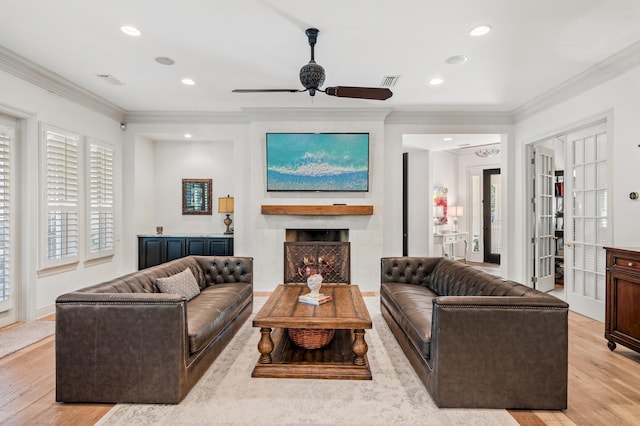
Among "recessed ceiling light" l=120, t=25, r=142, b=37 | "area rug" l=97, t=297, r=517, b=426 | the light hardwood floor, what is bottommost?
the light hardwood floor

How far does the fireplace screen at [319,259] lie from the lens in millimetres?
5570

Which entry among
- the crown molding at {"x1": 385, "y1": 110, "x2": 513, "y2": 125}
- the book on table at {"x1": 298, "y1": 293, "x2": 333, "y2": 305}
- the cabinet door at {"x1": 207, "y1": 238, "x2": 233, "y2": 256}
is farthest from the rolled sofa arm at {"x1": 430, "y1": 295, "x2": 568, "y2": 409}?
the cabinet door at {"x1": 207, "y1": 238, "x2": 233, "y2": 256}

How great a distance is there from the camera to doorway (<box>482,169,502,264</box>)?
26.6 ft

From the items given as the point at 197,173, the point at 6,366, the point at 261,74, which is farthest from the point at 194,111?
the point at 6,366

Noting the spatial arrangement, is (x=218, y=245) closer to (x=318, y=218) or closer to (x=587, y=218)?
(x=318, y=218)

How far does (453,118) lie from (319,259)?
10.4 ft

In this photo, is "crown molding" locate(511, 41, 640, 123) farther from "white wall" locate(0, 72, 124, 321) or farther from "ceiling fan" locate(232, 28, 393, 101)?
"white wall" locate(0, 72, 124, 321)

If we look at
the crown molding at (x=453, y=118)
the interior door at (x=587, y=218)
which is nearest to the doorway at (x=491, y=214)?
the crown molding at (x=453, y=118)

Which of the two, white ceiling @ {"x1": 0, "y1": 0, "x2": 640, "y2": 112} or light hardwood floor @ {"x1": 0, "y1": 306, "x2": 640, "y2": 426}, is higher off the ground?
white ceiling @ {"x1": 0, "y1": 0, "x2": 640, "y2": 112}

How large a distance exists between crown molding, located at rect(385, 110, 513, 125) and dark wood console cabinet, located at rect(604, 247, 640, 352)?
3.12 metres

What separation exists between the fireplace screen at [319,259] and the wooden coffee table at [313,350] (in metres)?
2.47

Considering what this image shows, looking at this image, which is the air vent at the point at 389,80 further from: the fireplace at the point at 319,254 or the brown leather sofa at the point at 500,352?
the brown leather sofa at the point at 500,352

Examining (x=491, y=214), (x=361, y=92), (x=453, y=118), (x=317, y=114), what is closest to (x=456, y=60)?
(x=361, y=92)

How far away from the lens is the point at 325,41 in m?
3.33
